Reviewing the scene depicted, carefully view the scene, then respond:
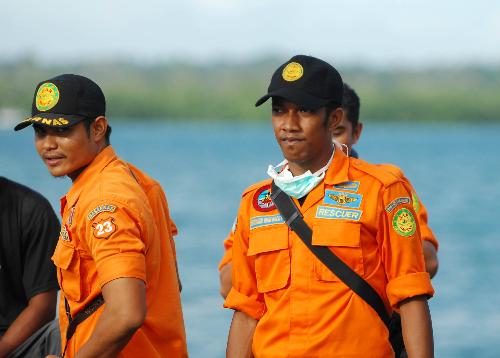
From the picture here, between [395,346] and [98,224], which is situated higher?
[98,224]

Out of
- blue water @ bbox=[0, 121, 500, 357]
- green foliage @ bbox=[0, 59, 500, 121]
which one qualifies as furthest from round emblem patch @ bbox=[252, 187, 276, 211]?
green foliage @ bbox=[0, 59, 500, 121]

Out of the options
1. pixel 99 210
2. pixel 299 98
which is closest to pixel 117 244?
pixel 99 210

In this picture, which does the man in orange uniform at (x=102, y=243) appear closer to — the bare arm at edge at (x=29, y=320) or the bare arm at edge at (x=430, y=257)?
the bare arm at edge at (x=29, y=320)

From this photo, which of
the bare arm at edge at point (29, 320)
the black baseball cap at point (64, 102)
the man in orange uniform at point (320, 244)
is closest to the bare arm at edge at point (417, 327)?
the man in orange uniform at point (320, 244)

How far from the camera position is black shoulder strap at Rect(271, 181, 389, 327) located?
13.4 feet

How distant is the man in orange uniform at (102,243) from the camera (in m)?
3.77

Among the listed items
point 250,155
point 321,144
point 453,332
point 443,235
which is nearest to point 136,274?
point 321,144

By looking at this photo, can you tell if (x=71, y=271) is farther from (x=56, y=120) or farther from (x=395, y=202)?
(x=395, y=202)

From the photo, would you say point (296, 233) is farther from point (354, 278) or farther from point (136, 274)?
point (136, 274)

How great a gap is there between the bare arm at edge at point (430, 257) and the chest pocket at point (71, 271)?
208 cm

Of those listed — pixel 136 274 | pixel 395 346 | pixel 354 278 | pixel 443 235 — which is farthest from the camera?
pixel 443 235

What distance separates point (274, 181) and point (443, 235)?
87.6 ft

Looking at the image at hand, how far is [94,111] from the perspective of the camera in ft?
13.8

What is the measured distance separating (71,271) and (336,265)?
0.98 m
